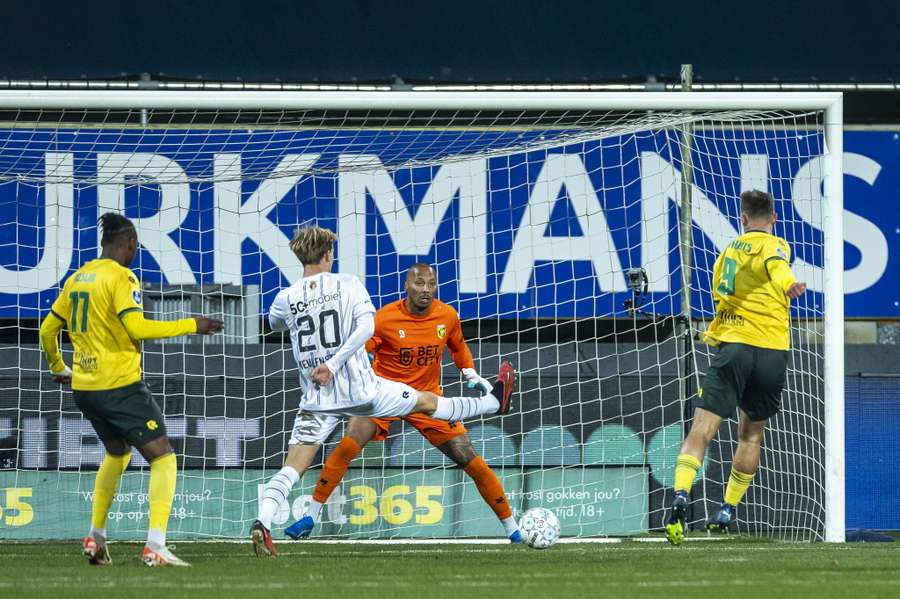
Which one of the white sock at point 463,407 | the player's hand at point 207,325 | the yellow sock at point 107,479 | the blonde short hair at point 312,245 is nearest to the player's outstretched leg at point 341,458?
the white sock at point 463,407

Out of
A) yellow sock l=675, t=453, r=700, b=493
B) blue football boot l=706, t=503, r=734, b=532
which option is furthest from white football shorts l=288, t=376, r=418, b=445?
blue football boot l=706, t=503, r=734, b=532

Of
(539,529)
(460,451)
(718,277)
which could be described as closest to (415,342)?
(460,451)

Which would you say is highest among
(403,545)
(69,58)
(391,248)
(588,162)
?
(69,58)

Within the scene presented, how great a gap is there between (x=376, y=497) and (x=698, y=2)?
23.8 feet

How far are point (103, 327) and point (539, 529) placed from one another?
2.92 metres

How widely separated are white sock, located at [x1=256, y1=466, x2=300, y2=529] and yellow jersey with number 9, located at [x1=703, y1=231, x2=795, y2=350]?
8.79ft

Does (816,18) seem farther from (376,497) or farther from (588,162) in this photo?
(376,497)

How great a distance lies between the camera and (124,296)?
6.42m

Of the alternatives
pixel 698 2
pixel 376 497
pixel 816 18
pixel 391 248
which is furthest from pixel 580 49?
pixel 376 497

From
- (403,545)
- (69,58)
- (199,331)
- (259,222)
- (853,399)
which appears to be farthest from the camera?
(69,58)

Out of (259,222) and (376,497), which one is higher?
(259,222)

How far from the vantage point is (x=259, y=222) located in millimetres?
11758

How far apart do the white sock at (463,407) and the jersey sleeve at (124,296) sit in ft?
6.48

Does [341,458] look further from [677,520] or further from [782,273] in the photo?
[782,273]
